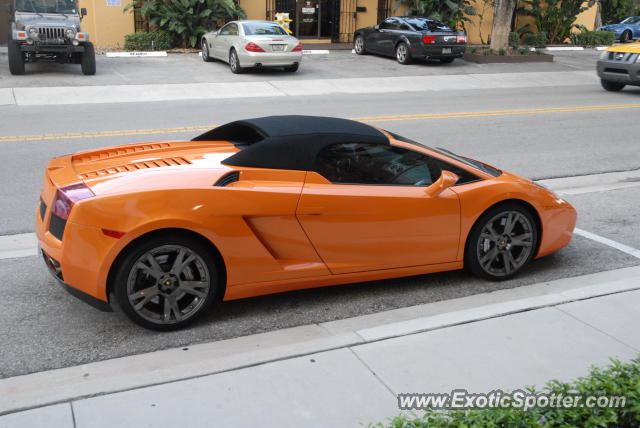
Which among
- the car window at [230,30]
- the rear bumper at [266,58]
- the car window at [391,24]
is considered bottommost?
the rear bumper at [266,58]

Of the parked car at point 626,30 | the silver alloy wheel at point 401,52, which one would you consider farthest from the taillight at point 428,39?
the parked car at point 626,30

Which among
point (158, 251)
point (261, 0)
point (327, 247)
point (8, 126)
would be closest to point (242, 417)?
point (158, 251)

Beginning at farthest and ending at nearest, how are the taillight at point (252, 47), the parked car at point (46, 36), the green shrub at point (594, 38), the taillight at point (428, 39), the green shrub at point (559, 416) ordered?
the green shrub at point (594, 38), the taillight at point (428, 39), the taillight at point (252, 47), the parked car at point (46, 36), the green shrub at point (559, 416)

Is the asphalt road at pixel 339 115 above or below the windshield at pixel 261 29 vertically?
below

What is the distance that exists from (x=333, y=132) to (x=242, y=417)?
238 cm

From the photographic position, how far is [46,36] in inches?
717

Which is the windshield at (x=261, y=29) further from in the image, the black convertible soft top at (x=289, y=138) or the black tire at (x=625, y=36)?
the black tire at (x=625, y=36)

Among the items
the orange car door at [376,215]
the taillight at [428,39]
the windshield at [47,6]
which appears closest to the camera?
the orange car door at [376,215]

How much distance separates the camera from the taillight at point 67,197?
4.62 m

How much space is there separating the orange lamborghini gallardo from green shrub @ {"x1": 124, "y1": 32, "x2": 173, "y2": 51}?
20.0 m

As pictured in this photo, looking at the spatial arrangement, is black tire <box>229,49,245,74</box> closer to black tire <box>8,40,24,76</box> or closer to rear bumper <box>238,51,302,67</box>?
rear bumper <box>238,51,302,67</box>

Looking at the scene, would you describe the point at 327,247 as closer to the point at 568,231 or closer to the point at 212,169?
the point at 212,169

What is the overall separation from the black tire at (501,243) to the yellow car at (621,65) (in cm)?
1411

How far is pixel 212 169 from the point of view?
5012 mm
